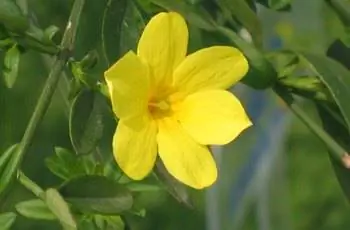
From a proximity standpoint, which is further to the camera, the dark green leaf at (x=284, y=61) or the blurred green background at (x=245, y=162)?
the blurred green background at (x=245, y=162)

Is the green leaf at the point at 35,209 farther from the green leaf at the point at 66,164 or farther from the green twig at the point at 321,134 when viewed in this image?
the green twig at the point at 321,134

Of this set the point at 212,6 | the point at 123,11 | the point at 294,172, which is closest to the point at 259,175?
the point at 294,172

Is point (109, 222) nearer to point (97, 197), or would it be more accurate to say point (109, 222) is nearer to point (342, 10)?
point (97, 197)

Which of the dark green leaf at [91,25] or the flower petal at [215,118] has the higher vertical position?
the dark green leaf at [91,25]

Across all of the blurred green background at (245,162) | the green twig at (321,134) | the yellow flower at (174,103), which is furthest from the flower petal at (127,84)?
the blurred green background at (245,162)

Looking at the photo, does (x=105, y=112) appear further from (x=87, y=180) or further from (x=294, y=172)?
(x=294, y=172)

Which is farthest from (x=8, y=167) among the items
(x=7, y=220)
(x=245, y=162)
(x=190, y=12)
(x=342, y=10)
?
(x=245, y=162)
